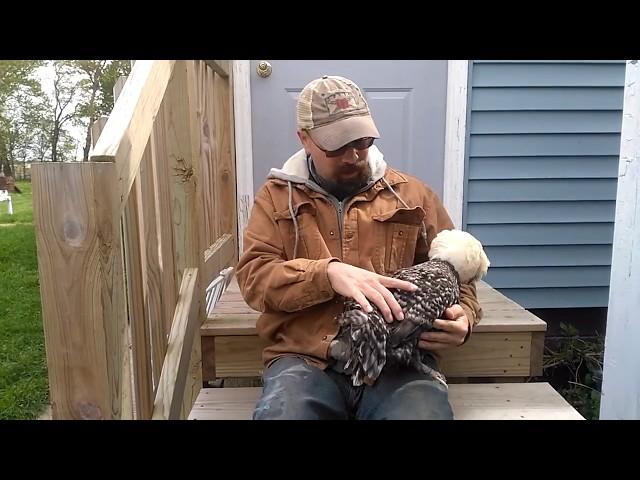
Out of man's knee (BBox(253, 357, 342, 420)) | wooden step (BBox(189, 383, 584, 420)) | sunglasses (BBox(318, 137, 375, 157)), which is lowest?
wooden step (BBox(189, 383, 584, 420))

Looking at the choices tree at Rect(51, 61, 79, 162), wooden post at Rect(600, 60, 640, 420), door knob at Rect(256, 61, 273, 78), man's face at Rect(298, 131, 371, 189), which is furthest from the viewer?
tree at Rect(51, 61, 79, 162)

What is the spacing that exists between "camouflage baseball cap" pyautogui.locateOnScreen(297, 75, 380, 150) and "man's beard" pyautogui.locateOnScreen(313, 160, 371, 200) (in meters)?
0.14

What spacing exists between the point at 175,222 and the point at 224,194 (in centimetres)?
103

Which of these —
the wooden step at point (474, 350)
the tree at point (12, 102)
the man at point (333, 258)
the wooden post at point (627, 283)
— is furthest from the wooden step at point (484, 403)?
the tree at point (12, 102)

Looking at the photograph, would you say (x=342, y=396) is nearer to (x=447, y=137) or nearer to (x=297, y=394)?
(x=297, y=394)

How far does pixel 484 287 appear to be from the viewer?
2.72 meters

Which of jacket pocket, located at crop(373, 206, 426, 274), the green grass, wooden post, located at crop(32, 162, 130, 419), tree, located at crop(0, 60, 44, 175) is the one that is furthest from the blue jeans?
tree, located at crop(0, 60, 44, 175)

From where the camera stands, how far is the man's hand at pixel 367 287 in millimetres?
1437

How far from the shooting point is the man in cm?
150

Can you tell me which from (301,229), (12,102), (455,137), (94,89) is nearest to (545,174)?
(455,137)

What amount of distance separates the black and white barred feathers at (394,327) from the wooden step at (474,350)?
58 centimetres

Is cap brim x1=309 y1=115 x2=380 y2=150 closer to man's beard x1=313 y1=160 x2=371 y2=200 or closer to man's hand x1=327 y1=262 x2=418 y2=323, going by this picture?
man's beard x1=313 y1=160 x2=371 y2=200

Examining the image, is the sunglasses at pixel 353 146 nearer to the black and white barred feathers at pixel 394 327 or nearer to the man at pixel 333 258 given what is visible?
the man at pixel 333 258

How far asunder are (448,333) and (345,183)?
22.9 inches
